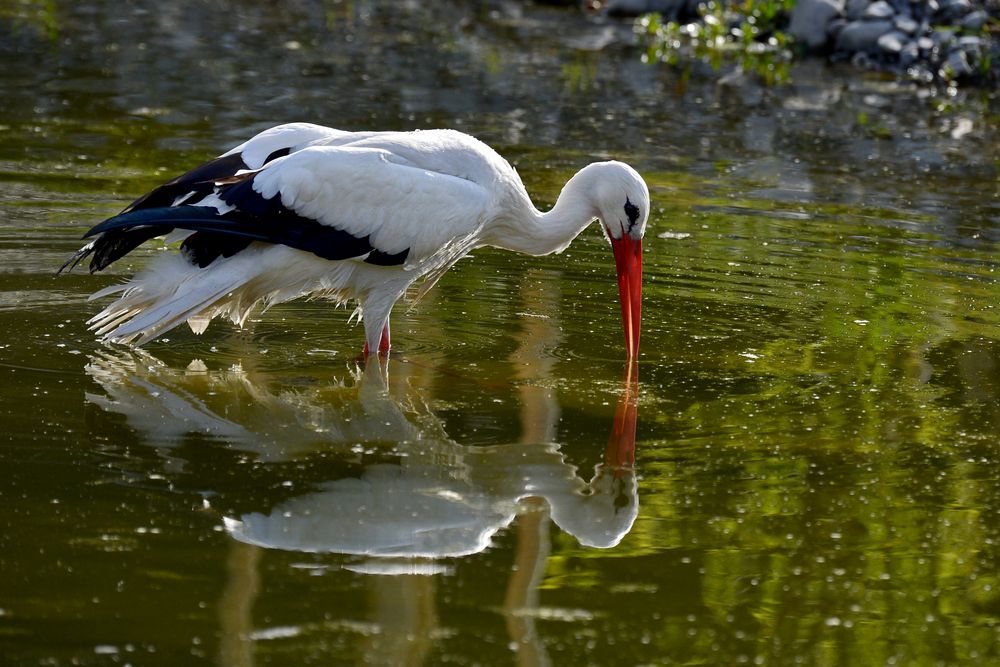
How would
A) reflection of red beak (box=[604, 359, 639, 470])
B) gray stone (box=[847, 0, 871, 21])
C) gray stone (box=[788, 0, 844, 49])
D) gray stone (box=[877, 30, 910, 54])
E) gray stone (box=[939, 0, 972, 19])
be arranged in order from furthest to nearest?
1. gray stone (box=[788, 0, 844, 49])
2. gray stone (box=[847, 0, 871, 21])
3. gray stone (box=[877, 30, 910, 54])
4. gray stone (box=[939, 0, 972, 19])
5. reflection of red beak (box=[604, 359, 639, 470])

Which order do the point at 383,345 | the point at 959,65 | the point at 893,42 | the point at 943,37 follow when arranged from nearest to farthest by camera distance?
1. the point at 383,345
2. the point at 959,65
3. the point at 943,37
4. the point at 893,42

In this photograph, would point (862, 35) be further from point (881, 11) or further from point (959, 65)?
point (959, 65)

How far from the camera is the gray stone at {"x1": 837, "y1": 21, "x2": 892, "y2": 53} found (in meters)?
20.6

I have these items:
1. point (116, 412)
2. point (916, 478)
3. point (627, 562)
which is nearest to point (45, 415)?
point (116, 412)

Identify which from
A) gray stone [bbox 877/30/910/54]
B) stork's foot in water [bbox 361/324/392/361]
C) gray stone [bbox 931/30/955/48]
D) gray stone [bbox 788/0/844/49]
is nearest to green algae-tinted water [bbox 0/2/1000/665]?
stork's foot in water [bbox 361/324/392/361]

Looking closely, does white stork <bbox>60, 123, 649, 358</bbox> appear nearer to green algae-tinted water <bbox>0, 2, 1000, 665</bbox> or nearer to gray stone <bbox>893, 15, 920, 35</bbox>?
green algae-tinted water <bbox>0, 2, 1000, 665</bbox>

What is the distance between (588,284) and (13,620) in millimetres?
5222

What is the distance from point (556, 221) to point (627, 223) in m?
0.37

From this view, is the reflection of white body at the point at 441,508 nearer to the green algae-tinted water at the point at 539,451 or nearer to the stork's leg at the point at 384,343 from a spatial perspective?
the green algae-tinted water at the point at 539,451

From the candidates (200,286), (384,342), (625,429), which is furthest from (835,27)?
(625,429)

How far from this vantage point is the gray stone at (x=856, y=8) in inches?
826

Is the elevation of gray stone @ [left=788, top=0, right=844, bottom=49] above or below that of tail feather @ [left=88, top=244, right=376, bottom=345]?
below

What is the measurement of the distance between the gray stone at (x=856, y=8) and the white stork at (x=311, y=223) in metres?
14.7

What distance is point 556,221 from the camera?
7652 millimetres
